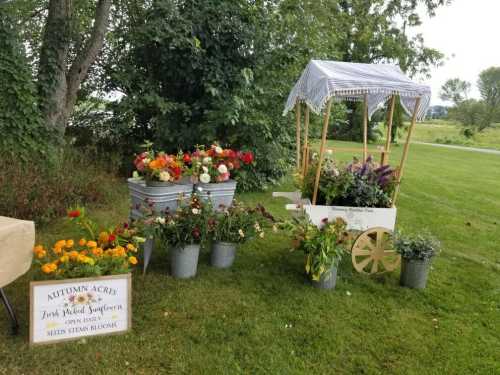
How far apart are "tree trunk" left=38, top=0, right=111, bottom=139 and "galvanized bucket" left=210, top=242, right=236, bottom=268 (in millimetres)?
3449

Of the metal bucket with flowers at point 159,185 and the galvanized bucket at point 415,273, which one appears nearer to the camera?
the metal bucket with flowers at point 159,185

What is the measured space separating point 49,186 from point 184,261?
2350 millimetres

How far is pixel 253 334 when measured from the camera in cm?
263

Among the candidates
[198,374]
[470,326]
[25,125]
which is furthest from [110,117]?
[470,326]

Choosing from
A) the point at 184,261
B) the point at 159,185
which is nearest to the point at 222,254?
the point at 184,261

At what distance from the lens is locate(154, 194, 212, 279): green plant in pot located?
315 centimetres

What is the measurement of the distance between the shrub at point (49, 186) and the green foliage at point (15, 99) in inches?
7.6

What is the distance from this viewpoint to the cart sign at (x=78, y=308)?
7.56 ft

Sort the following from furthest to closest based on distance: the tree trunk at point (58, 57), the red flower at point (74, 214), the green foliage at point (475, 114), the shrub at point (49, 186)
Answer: the green foliage at point (475, 114), the tree trunk at point (58, 57), the shrub at point (49, 186), the red flower at point (74, 214)

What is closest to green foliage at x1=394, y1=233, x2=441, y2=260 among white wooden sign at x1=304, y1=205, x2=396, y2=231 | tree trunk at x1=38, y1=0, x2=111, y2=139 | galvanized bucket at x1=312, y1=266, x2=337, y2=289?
white wooden sign at x1=304, y1=205, x2=396, y2=231

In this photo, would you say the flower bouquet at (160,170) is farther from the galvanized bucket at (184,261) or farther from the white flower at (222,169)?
the galvanized bucket at (184,261)

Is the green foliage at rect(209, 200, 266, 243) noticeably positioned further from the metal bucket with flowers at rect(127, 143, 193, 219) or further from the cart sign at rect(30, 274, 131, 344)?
the cart sign at rect(30, 274, 131, 344)

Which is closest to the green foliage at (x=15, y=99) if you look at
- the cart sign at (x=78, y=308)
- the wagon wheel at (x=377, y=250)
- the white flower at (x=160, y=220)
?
the white flower at (x=160, y=220)

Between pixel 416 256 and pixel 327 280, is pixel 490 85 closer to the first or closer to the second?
pixel 416 256
